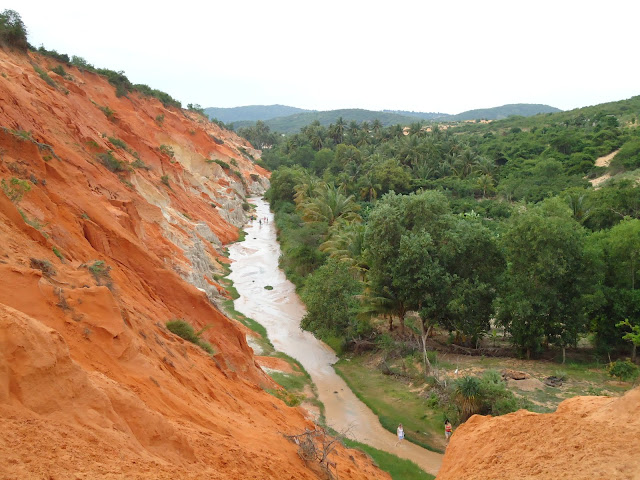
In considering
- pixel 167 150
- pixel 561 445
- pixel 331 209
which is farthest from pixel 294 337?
pixel 167 150

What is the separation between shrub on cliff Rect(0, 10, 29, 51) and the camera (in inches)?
1334

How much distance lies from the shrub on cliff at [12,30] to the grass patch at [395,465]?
37003mm

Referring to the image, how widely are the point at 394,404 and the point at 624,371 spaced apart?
343 inches

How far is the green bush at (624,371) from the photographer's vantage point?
57.1 feet

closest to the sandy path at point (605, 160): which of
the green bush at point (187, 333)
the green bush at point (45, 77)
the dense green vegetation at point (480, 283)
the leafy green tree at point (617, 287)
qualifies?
the dense green vegetation at point (480, 283)

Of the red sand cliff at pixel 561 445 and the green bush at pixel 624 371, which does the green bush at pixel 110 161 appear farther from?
the green bush at pixel 624 371

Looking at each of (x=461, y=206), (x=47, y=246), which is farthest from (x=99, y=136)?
(x=461, y=206)

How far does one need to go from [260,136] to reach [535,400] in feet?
445

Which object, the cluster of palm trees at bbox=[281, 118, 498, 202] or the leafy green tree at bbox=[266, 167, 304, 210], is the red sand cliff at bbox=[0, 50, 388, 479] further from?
the leafy green tree at bbox=[266, 167, 304, 210]

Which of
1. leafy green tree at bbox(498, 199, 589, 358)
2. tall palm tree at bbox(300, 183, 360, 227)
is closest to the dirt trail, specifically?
tall palm tree at bbox(300, 183, 360, 227)

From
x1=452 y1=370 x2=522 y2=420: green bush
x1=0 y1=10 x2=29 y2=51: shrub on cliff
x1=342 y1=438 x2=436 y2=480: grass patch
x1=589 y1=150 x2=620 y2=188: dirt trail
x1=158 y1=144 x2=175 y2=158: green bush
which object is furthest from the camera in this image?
x1=158 y1=144 x2=175 y2=158: green bush

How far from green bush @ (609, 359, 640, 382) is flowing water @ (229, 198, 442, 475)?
7.47 metres

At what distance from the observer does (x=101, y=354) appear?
949cm

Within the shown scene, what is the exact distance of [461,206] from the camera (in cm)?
4906
